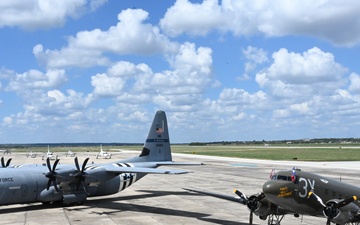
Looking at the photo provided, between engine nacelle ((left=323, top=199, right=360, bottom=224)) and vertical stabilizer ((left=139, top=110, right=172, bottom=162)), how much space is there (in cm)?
2170

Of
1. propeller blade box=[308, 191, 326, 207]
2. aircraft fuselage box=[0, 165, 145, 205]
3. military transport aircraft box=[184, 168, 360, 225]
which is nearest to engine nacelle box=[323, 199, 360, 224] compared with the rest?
military transport aircraft box=[184, 168, 360, 225]

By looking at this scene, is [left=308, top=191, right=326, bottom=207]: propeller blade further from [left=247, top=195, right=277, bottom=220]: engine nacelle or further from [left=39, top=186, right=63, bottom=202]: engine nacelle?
[left=39, top=186, right=63, bottom=202]: engine nacelle

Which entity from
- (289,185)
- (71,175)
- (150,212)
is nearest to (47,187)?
(71,175)

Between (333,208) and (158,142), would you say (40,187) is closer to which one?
(158,142)

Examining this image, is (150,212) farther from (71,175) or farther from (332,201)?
(332,201)

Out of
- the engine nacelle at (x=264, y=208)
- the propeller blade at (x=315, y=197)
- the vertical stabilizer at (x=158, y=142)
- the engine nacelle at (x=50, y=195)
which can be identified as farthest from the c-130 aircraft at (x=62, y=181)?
the propeller blade at (x=315, y=197)

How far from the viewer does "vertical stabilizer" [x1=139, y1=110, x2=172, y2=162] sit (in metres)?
37.1

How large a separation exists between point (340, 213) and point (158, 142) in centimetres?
2243

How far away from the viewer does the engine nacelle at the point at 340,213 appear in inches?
667

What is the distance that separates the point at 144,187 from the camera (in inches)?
1640

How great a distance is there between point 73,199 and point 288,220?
14.6 metres

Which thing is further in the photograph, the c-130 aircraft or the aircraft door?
the aircraft door

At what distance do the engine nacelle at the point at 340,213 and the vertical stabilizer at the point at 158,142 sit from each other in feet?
71.2

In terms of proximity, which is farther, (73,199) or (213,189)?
(213,189)
